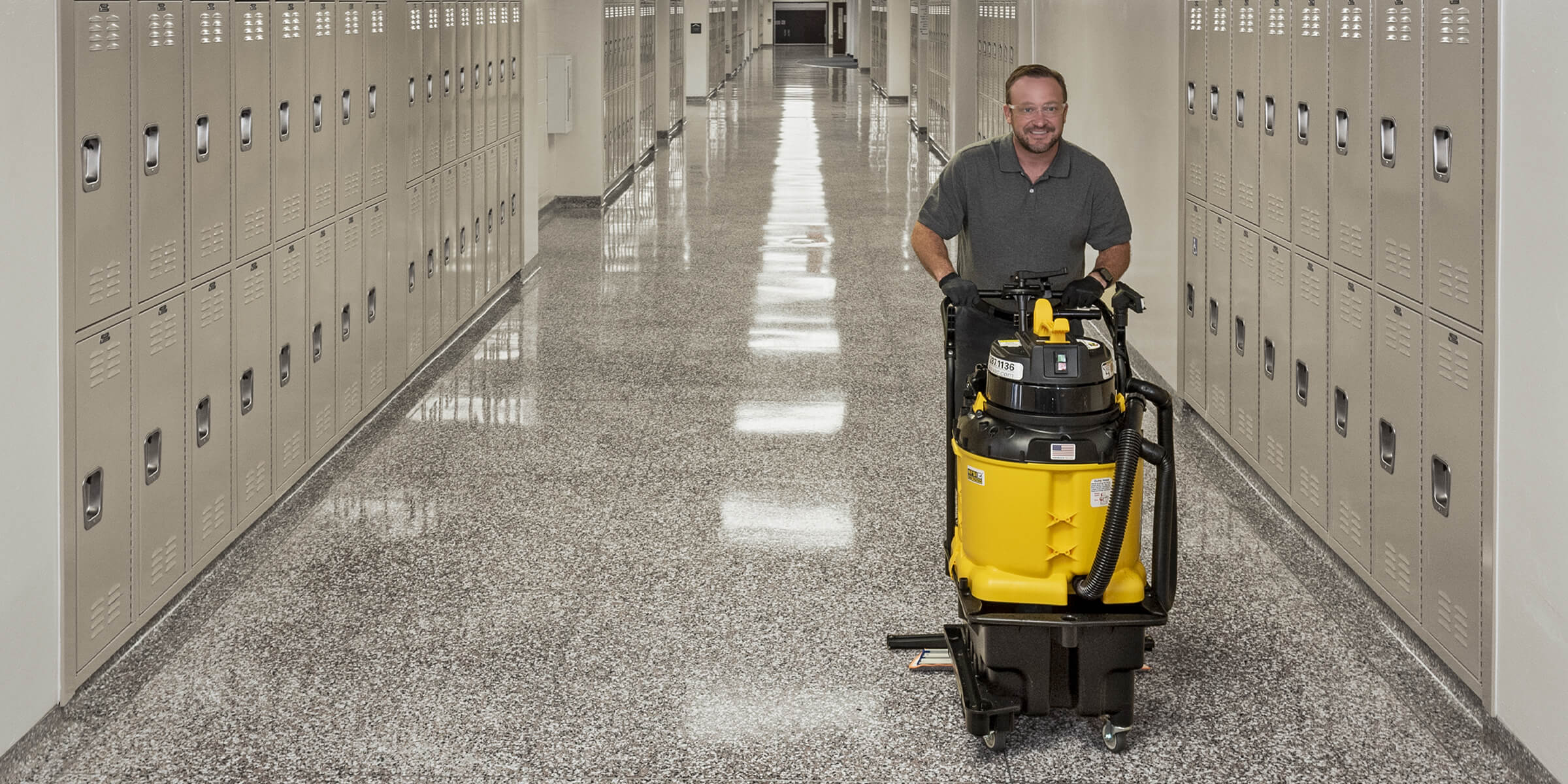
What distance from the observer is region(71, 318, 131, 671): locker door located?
131 inches

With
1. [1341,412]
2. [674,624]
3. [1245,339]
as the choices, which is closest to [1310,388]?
[1341,412]

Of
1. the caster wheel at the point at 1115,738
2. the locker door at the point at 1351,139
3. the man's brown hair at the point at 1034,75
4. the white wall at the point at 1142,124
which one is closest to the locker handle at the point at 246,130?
the man's brown hair at the point at 1034,75

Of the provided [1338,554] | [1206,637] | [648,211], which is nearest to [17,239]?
[1206,637]

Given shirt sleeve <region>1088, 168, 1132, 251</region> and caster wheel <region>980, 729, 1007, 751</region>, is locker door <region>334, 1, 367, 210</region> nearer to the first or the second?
shirt sleeve <region>1088, 168, 1132, 251</region>

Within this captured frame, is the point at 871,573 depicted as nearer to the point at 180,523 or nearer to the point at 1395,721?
the point at 1395,721

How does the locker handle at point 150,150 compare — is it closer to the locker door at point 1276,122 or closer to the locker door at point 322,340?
the locker door at point 322,340

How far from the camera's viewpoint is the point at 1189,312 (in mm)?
5926

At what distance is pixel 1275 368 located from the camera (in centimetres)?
478

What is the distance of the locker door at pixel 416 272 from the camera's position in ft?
21.4

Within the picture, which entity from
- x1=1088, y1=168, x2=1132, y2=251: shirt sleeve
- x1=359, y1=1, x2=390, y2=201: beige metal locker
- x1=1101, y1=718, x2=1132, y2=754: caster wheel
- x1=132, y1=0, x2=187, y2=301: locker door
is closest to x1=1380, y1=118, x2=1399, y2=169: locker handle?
x1=1088, y1=168, x2=1132, y2=251: shirt sleeve

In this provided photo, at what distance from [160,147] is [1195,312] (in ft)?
13.1

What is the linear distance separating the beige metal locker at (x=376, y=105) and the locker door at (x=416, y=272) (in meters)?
0.47

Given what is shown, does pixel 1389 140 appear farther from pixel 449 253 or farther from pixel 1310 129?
pixel 449 253

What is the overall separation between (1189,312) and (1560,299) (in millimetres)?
3111
